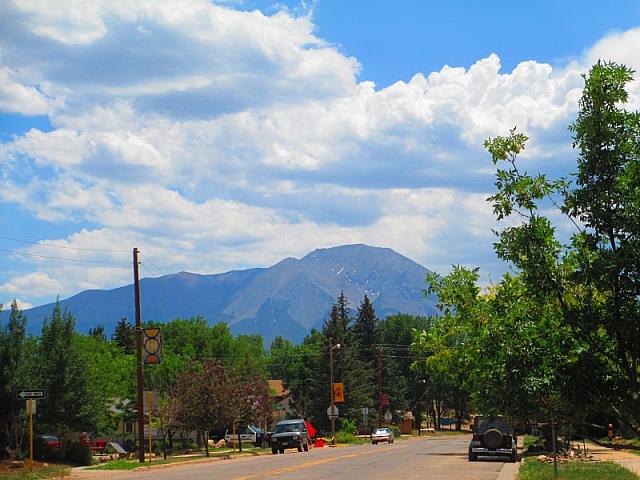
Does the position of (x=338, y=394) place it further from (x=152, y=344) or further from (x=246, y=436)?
(x=152, y=344)

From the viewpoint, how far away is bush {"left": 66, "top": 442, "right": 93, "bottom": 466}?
38.1 m

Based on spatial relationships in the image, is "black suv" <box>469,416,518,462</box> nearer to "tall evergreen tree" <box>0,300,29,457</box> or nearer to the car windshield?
the car windshield

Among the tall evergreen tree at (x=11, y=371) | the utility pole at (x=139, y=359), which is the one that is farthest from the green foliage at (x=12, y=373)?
the utility pole at (x=139, y=359)

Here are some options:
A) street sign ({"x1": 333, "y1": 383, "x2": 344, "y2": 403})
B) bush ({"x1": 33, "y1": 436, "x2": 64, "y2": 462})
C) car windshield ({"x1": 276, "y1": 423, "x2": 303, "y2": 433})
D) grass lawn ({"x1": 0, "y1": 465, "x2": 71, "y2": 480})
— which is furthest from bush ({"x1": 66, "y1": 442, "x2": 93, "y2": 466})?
street sign ({"x1": 333, "y1": 383, "x2": 344, "y2": 403})

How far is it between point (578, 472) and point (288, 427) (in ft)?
85.7

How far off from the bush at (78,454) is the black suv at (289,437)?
12.4 m

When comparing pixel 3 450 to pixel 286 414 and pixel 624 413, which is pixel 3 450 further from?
pixel 286 414

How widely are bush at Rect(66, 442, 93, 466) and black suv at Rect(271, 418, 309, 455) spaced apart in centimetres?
1238

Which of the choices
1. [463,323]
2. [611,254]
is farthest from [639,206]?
[463,323]

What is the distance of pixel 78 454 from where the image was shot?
38.3 m

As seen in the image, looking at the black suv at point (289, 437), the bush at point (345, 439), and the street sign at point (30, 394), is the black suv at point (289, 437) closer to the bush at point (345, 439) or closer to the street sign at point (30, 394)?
the street sign at point (30, 394)

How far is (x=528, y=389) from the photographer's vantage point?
9859 millimetres

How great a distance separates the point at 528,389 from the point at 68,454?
3191 centimetres

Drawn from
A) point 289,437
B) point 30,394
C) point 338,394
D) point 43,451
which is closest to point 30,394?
point 30,394
